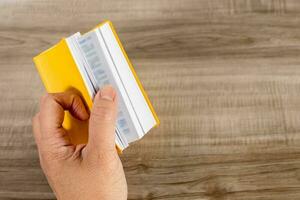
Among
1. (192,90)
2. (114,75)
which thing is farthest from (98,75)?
(192,90)

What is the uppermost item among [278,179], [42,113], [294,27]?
[294,27]

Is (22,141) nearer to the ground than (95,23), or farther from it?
nearer to the ground

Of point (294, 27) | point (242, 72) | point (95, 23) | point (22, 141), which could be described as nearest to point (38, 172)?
point (22, 141)

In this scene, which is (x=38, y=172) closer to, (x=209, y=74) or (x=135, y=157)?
(x=135, y=157)

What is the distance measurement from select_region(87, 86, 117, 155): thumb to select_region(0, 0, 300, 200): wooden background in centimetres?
15

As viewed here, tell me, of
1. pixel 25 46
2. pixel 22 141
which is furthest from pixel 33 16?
pixel 22 141

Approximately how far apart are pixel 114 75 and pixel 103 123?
0.09 m

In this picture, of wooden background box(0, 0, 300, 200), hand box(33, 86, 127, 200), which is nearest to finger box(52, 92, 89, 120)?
hand box(33, 86, 127, 200)

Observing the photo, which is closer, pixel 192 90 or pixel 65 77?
pixel 65 77

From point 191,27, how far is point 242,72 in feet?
0.44

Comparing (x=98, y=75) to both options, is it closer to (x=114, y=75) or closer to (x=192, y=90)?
(x=114, y=75)

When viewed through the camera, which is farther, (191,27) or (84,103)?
(191,27)

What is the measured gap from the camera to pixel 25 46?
73 cm

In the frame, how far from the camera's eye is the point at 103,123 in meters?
0.50
